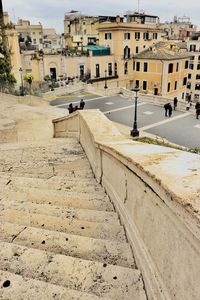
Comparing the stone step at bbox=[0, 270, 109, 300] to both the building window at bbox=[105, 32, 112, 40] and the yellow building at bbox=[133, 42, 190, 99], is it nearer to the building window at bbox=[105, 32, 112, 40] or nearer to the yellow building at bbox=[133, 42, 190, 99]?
the yellow building at bbox=[133, 42, 190, 99]

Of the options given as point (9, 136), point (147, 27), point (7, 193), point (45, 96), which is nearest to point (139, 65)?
point (147, 27)

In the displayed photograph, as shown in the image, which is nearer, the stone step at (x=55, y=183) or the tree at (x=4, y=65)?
the stone step at (x=55, y=183)

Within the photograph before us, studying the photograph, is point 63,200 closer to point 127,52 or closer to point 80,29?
point 127,52

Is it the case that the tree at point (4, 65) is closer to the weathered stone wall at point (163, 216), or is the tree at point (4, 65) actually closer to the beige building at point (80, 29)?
the weathered stone wall at point (163, 216)

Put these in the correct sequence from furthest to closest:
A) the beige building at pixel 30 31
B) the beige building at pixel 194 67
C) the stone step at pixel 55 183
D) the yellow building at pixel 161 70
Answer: the beige building at pixel 30 31
the beige building at pixel 194 67
the yellow building at pixel 161 70
the stone step at pixel 55 183

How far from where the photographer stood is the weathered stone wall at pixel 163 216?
150 cm

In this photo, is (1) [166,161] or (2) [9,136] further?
(2) [9,136]

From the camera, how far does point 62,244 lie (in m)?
2.47

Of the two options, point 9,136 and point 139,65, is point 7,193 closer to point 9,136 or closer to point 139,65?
point 9,136

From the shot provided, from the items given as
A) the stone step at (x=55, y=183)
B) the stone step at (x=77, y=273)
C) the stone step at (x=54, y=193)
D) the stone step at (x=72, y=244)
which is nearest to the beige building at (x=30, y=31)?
the stone step at (x=55, y=183)

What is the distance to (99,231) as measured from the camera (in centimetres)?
277

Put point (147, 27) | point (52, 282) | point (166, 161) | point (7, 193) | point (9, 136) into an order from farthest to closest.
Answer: point (147, 27) → point (9, 136) → point (7, 193) → point (166, 161) → point (52, 282)

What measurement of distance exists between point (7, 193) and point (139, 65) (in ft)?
126

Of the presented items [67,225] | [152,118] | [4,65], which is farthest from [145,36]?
[67,225]
